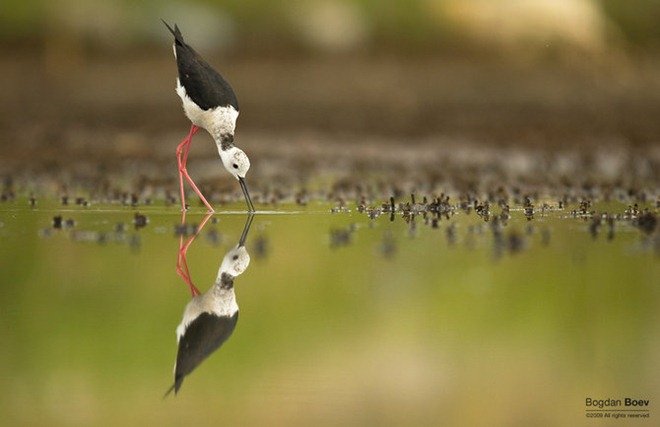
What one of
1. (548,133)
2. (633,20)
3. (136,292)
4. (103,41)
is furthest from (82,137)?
(136,292)

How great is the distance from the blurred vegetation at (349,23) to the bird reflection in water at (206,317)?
37.6 ft

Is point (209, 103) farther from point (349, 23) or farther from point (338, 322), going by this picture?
point (349, 23)

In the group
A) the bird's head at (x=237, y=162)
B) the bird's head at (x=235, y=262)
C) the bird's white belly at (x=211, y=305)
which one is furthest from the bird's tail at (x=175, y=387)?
the bird's head at (x=237, y=162)

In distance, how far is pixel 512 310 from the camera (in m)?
6.22

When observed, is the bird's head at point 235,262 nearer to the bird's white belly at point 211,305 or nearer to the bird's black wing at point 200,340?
the bird's white belly at point 211,305

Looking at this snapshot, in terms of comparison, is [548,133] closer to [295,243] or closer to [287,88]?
[287,88]

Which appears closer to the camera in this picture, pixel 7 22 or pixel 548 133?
pixel 548 133

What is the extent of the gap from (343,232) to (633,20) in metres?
11.0

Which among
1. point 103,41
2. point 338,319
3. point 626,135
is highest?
point 103,41

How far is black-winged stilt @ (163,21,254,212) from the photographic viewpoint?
1020cm

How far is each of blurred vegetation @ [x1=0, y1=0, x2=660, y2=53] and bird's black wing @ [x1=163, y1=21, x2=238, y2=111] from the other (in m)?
8.26

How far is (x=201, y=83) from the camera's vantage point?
400 inches

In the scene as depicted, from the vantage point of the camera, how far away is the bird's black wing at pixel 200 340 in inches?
202


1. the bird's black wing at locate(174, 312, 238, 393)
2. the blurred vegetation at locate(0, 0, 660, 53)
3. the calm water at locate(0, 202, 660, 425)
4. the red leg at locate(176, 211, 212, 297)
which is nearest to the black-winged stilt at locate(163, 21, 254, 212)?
the red leg at locate(176, 211, 212, 297)
